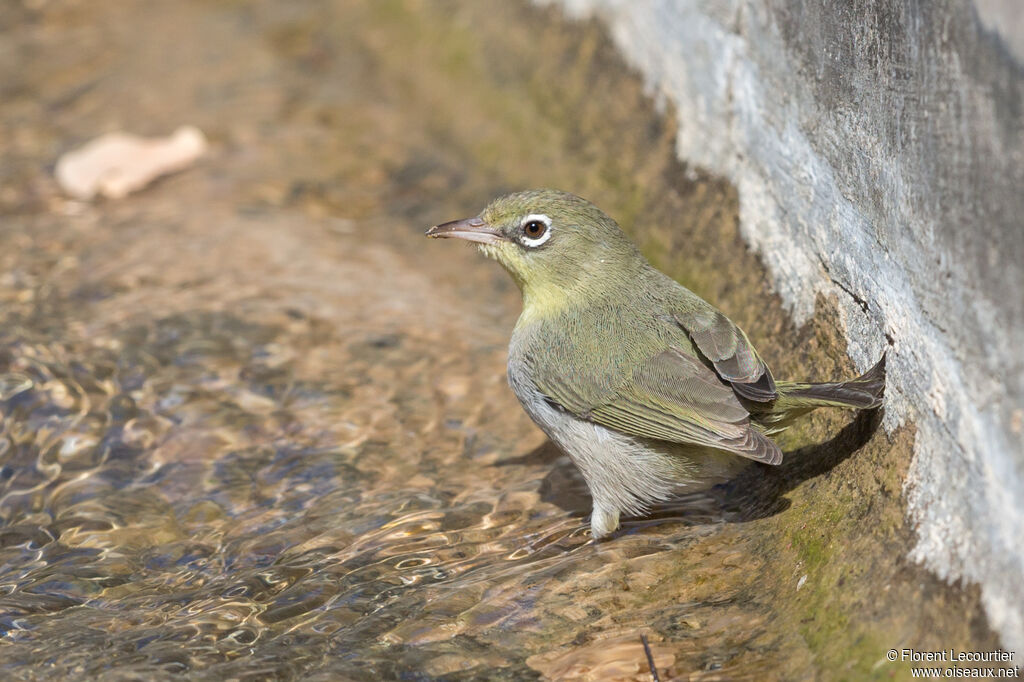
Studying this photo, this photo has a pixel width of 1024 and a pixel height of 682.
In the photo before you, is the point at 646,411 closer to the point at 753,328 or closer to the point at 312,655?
the point at 753,328

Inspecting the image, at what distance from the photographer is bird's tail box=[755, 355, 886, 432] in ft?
11.1

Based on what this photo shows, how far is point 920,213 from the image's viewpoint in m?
3.20

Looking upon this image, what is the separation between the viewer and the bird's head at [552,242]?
447 centimetres

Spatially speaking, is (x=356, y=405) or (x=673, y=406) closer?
(x=673, y=406)

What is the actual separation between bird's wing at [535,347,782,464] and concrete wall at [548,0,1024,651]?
1.53ft

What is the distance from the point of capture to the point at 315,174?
7.24 metres

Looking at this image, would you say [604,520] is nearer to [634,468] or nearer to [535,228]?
[634,468]

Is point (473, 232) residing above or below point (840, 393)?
below

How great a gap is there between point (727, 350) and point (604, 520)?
77cm

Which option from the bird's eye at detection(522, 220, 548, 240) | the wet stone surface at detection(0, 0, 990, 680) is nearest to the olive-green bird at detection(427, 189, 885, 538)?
the bird's eye at detection(522, 220, 548, 240)

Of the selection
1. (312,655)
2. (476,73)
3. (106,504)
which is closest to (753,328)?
(312,655)

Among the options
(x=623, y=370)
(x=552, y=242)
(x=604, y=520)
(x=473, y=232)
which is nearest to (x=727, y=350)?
(x=623, y=370)

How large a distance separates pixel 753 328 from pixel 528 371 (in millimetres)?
1059

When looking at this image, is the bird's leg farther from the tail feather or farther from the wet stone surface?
the tail feather
